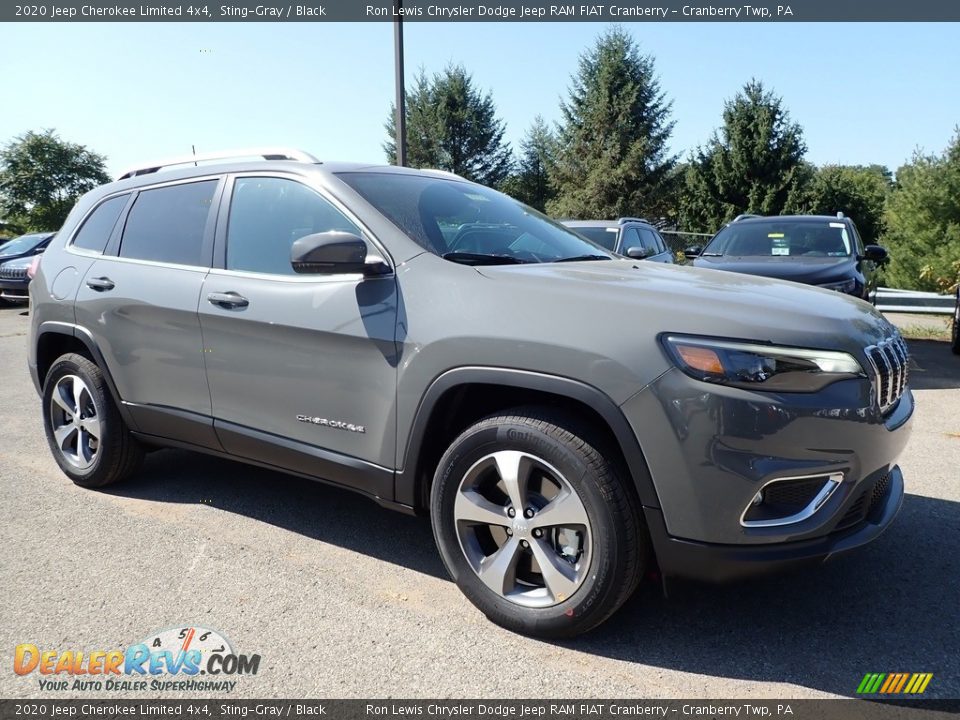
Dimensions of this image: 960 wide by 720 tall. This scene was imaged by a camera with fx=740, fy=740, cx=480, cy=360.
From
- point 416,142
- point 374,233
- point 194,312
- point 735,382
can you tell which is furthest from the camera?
point 416,142

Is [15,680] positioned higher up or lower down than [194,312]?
lower down

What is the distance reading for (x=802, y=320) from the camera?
235 cm

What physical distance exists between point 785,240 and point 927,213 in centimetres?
1873

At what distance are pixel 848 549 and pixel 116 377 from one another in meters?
3.44

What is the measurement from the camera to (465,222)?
3236 millimetres

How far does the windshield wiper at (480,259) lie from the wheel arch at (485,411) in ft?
1.69

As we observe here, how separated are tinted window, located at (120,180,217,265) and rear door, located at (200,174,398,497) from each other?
19cm

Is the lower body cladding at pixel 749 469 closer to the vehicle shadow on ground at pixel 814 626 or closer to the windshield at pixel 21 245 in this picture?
the vehicle shadow on ground at pixel 814 626

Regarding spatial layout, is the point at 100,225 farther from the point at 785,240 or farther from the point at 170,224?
the point at 785,240

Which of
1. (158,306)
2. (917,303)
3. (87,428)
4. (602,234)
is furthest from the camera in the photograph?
(917,303)

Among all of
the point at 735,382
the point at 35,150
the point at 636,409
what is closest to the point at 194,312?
the point at 636,409

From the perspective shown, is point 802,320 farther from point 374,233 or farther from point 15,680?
point 15,680

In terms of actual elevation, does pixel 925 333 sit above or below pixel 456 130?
below

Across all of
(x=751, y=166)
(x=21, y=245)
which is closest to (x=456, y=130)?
(x=751, y=166)
